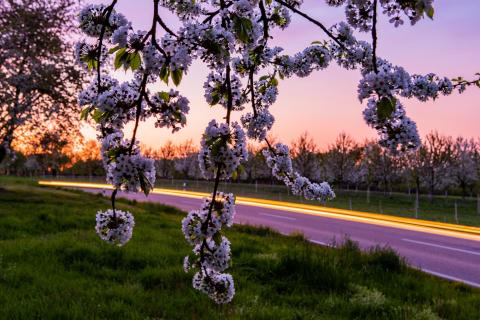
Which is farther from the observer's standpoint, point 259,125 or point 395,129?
point 259,125

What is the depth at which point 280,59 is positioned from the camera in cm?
365

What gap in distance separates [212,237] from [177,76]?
0.81 meters

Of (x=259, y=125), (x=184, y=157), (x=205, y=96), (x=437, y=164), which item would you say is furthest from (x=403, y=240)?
(x=184, y=157)

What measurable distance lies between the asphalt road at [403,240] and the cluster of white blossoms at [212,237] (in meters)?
10.7

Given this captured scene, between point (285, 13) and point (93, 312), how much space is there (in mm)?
5229

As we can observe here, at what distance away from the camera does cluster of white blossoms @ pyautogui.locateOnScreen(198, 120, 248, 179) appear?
201 centimetres

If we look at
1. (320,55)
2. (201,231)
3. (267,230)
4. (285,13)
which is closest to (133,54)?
(201,231)

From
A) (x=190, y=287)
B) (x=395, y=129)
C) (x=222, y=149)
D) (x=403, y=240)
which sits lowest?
(x=403, y=240)

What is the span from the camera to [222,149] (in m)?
2.00

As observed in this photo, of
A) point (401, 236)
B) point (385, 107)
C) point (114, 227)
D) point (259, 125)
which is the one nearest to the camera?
point (385, 107)

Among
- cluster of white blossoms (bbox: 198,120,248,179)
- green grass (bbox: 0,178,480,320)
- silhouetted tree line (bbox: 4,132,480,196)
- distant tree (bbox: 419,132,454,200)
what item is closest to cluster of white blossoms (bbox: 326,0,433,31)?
cluster of white blossoms (bbox: 198,120,248,179)

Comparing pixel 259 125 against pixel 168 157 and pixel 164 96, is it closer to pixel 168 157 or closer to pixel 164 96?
pixel 164 96

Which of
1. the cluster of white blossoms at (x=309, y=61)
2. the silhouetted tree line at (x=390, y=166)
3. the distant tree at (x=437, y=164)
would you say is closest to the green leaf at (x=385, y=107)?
the cluster of white blossoms at (x=309, y=61)

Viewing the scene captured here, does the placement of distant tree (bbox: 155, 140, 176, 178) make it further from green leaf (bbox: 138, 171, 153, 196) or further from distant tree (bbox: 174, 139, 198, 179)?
green leaf (bbox: 138, 171, 153, 196)
